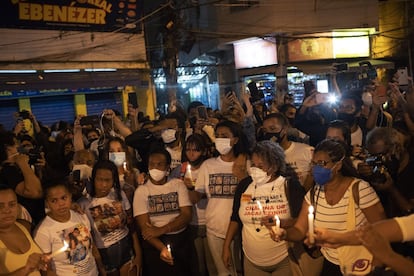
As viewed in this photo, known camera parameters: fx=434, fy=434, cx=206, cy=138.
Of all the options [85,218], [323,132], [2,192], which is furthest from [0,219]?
[323,132]

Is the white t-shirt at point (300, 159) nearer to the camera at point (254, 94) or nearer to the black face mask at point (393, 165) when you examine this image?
the black face mask at point (393, 165)

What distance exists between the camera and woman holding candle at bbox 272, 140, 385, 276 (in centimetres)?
332

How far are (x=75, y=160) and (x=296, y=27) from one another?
15.0 metres

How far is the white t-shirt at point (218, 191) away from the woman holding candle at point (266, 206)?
48 cm

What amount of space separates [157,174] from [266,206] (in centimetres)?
122

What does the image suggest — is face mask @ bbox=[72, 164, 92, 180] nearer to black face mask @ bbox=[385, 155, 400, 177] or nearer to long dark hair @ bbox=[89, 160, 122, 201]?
long dark hair @ bbox=[89, 160, 122, 201]

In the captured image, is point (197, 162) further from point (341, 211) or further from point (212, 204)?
point (341, 211)

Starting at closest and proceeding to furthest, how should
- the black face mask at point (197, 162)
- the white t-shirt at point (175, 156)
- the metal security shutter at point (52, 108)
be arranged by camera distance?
the black face mask at point (197, 162)
the white t-shirt at point (175, 156)
the metal security shutter at point (52, 108)

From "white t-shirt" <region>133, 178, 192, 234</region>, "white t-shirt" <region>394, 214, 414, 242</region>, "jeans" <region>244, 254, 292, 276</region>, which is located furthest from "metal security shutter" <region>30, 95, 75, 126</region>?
"white t-shirt" <region>394, 214, 414, 242</region>

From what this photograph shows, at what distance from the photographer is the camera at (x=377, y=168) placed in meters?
4.04

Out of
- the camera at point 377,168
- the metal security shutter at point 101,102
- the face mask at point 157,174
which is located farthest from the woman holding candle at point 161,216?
the metal security shutter at point 101,102

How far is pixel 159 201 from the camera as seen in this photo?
4.46 m

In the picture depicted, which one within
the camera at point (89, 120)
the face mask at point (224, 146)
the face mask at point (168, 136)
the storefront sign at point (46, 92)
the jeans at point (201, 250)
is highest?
the storefront sign at point (46, 92)

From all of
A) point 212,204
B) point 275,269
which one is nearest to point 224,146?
point 212,204
